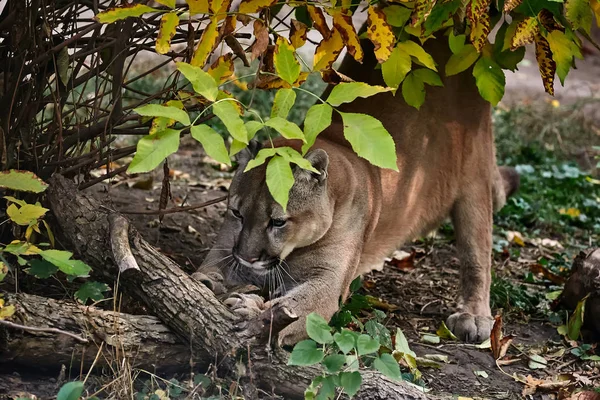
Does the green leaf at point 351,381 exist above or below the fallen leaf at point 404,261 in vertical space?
above

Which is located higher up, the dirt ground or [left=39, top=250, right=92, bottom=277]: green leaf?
[left=39, top=250, right=92, bottom=277]: green leaf

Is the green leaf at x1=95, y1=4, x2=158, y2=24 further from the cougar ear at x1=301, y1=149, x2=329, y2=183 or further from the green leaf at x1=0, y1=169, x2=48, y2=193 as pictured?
the cougar ear at x1=301, y1=149, x2=329, y2=183

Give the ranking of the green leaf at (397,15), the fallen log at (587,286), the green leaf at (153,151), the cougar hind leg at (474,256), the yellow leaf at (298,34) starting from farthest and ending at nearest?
the cougar hind leg at (474,256)
the fallen log at (587,286)
the green leaf at (397,15)
the yellow leaf at (298,34)
the green leaf at (153,151)

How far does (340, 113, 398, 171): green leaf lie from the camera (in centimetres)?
284

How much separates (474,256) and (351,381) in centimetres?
228

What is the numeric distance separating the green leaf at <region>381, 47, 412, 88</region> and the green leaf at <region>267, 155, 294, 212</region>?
32.2 inches

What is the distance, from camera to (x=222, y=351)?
126 inches

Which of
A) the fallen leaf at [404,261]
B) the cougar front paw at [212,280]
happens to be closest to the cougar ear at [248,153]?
the cougar front paw at [212,280]

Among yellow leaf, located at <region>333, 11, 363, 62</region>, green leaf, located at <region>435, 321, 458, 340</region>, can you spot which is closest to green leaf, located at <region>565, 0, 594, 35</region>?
yellow leaf, located at <region>333, 11, 363, 62</region>

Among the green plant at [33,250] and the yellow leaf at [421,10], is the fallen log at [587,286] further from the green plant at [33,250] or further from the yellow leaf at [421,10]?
the green plant at [33,250]

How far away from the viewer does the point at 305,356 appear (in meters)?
2.89

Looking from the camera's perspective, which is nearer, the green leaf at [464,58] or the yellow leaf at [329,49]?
the yellow leaf at [329,49]

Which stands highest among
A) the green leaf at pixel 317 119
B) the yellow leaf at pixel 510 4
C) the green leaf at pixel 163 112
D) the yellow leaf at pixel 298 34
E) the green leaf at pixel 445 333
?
the yellow leaf at pixel 510 4

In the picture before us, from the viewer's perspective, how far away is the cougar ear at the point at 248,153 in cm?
417
